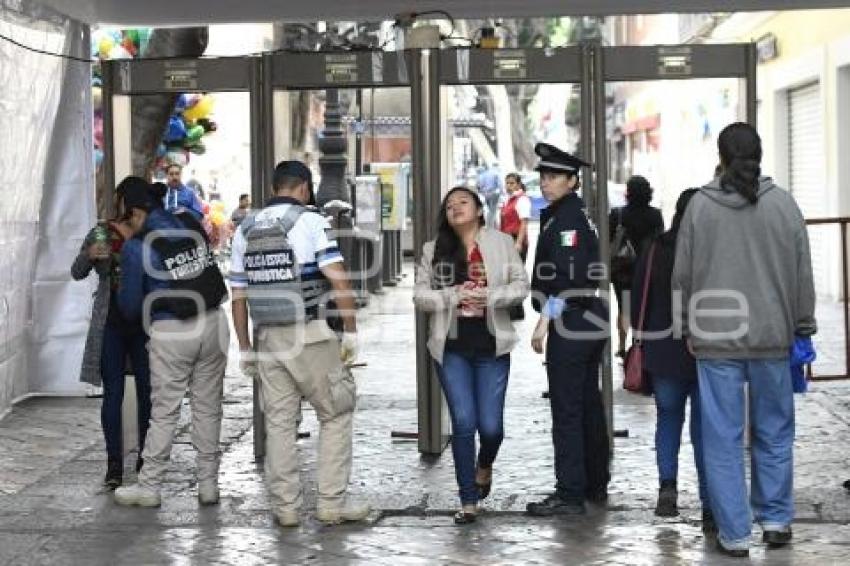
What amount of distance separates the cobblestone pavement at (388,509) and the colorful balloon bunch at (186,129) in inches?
156

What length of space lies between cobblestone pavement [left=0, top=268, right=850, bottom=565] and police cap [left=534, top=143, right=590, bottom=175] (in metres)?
1.71

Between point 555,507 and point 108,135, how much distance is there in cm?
370

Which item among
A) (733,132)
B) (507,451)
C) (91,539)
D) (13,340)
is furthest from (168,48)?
(733,132)

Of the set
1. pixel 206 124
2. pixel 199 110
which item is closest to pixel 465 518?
pixel 199 110

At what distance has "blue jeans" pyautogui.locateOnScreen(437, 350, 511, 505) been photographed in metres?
6.98

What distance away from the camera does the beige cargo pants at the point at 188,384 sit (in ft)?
24.1

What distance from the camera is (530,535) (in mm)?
6793

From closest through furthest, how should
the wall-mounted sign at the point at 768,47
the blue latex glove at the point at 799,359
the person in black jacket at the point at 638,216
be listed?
the blue latex glove at the point at 799,359
the person in black jacket at the point at 638,216
the wall-mounted sign at the point at 768,47

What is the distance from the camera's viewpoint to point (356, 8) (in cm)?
1034

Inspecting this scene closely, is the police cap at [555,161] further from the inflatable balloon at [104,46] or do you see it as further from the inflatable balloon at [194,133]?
the inflatable balloon at [194,133]

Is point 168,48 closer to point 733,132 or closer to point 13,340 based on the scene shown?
point 13,340

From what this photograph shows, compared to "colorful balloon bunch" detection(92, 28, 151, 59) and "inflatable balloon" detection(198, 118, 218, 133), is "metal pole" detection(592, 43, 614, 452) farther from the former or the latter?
"inflatable balloon" detection(198, 118, 218, 133)

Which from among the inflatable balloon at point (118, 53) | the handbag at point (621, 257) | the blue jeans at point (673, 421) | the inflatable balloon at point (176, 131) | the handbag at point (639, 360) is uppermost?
the inflatable balloon at point (118, 53)

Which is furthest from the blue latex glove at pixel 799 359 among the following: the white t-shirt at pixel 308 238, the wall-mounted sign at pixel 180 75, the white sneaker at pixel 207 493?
the wall-mounted sign at pixel 180 75
